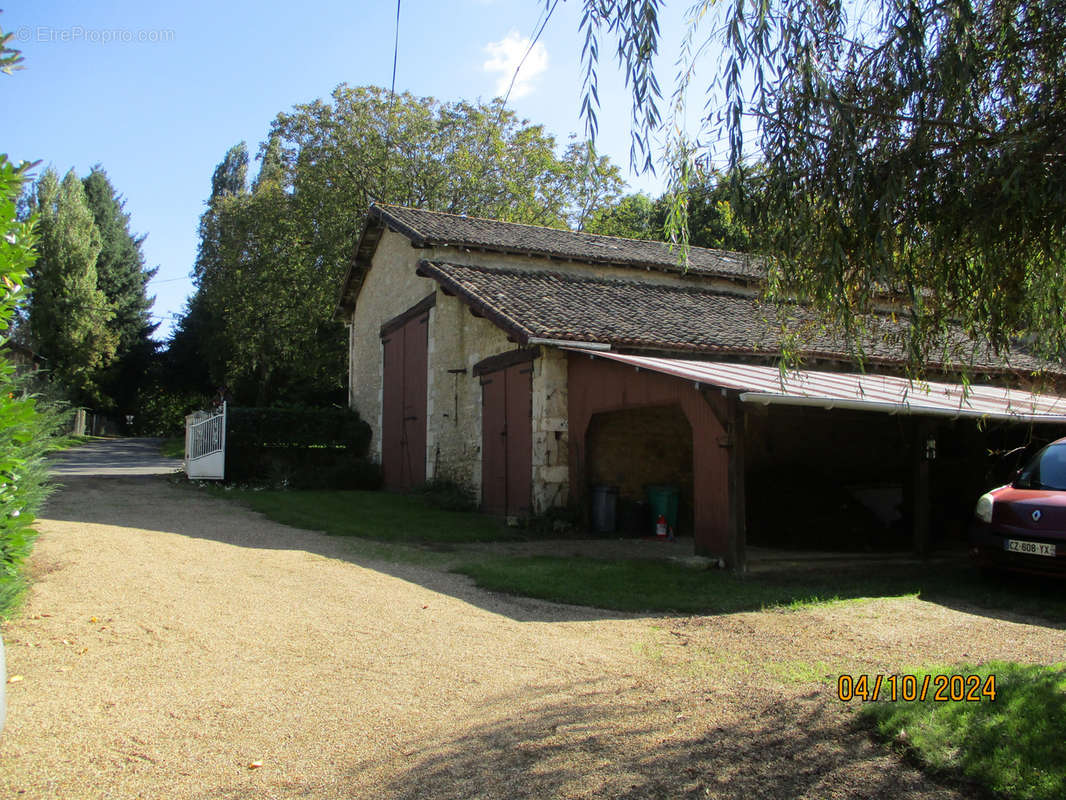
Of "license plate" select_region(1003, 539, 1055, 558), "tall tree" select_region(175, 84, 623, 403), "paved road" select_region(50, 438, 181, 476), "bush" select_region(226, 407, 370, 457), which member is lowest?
"license plate" select_region(1003, 539, 1055, 558)

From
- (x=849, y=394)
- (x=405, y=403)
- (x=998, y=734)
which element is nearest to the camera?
(x=998, y=734)

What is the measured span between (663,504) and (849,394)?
4.19 meters

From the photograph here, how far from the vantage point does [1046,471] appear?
7.69 metres

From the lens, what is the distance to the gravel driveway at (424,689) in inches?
126

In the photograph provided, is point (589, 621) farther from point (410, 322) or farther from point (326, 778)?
point (410, 322)

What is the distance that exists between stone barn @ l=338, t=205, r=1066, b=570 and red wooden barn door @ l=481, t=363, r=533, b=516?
39 mm

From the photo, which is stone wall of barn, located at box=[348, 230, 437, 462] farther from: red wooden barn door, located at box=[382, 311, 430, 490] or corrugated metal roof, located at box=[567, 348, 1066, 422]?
corrugated metal roof, located at box=[567, 348, 1066, 422]

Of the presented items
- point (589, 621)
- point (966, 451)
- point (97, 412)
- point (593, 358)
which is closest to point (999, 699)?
point (589, 621)

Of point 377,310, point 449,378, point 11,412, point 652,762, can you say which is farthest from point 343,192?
point 652,762

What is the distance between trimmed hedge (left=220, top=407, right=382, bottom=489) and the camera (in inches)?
671

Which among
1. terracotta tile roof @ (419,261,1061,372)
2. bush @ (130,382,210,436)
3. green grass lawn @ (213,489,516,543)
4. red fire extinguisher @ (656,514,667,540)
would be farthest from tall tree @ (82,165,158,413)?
red fire extinguisher @ (656,514,667,540)

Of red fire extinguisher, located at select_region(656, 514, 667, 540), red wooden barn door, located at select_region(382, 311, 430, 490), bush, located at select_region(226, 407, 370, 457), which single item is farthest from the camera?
bush, located at select_region(226, 407, 370, 457)

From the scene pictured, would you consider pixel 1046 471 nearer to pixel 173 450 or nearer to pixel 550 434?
pixel 550 434

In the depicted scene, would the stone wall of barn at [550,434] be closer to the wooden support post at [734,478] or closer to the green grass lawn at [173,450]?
the wooden support post at [734,478]
